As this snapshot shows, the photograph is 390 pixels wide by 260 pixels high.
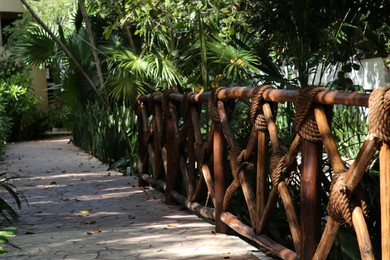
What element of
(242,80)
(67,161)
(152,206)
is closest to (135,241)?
(152,206)

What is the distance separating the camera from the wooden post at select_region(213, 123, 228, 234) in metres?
6.26

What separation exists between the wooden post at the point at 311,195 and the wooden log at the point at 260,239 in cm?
31

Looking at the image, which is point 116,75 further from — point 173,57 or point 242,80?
point 242,80

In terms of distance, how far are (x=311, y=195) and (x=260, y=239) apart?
41.4 inches

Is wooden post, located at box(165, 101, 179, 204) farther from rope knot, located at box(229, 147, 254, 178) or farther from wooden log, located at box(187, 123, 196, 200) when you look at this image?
rope knot, located at box(229, 147, 254, 178)

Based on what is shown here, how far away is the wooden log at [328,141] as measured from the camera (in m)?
4.03

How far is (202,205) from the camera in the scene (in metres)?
7.09

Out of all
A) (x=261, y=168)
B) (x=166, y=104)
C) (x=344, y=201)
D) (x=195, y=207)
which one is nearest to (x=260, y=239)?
(x=261, y=168)

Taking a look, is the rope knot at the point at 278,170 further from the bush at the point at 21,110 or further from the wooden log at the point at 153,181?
the bush at the point at 21,110

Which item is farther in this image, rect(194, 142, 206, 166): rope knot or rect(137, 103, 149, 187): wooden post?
rect(137, 103, 149, 187): wooden post

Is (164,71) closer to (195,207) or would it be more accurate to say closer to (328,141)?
(195,207)

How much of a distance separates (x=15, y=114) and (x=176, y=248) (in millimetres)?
19796

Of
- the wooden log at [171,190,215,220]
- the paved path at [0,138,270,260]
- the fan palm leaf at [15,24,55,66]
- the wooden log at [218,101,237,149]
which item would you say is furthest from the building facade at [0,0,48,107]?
the wooden log at [218,101,237,149]

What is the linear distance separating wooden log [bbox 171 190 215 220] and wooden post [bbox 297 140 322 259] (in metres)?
2.16
